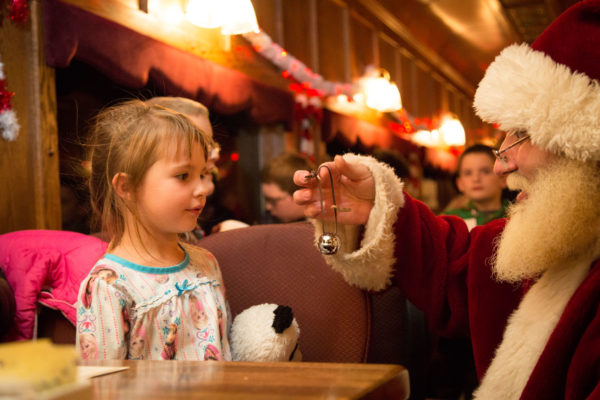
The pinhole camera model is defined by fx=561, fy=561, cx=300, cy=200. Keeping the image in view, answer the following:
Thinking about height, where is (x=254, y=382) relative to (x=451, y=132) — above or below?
below

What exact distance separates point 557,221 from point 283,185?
2.24 meters

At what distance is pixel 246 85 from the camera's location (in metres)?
4.09

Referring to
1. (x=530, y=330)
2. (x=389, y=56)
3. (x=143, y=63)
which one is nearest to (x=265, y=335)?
(x=530, y=330)

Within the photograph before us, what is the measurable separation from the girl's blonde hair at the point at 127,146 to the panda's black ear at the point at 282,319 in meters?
0.45

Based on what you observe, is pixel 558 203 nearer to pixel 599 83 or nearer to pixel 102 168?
pixel 599 83

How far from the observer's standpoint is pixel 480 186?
3744 mm

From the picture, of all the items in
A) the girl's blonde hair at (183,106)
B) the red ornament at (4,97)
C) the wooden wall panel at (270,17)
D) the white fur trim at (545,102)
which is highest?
the wooden wall panel at (270,17)

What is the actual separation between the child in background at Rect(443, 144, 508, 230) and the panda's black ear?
248 cm

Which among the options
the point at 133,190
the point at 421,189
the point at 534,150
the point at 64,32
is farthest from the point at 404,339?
the point at 421,189

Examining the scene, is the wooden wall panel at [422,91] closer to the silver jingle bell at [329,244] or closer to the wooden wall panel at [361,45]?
the wooden wall panel at [361,45]

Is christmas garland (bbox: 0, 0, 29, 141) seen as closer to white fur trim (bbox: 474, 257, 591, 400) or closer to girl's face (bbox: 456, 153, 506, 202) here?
white fur trim (bbox: 474, 257, 591, 400)

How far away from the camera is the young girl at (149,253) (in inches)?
51.0

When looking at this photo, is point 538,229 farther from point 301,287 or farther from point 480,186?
point 480,186

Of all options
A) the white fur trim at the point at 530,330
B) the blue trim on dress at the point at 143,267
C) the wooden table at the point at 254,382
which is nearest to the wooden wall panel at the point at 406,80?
the blue trim on dress at the point at 143,267
